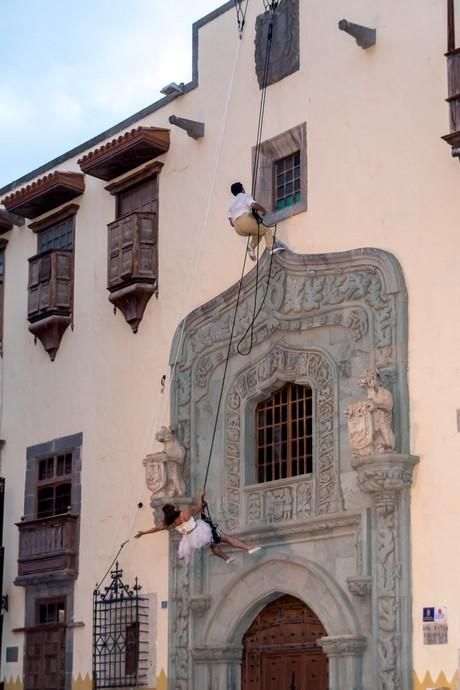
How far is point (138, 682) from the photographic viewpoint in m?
22.0

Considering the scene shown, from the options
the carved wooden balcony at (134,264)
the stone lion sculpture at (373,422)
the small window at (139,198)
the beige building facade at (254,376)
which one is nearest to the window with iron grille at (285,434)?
the beige building facade at (254,376)

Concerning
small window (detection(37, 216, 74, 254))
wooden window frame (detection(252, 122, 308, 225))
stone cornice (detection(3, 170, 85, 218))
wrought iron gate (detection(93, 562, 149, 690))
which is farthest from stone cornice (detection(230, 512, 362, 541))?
stone cornice (detection(3, 170, 85, 218))

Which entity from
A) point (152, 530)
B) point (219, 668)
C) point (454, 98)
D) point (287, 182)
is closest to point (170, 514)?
point (152, 530)

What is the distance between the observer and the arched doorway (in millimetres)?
19938

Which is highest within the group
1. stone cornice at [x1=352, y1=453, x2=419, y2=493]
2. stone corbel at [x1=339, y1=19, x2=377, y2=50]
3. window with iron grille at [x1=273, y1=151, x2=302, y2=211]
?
stone corbel at [x1=339, y1=19, x2=377, y2=50]

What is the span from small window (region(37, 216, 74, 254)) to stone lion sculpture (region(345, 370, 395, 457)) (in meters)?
8.88

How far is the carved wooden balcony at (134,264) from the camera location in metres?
23.6

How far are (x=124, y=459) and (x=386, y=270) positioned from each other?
6.38 metres

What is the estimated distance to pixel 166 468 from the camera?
2202 cm

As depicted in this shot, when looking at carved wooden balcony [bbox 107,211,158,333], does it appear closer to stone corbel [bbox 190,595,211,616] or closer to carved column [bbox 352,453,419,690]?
stone corbel [bbox 190,595,211,616]

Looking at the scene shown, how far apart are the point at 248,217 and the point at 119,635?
7.14m

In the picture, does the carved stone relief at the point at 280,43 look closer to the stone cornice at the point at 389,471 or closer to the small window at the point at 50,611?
the stone cornice at the point at 389,471

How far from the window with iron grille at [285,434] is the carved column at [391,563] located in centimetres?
193

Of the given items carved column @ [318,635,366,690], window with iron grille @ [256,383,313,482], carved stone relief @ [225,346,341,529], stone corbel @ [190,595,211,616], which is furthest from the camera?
stone corbel @ [190,595,211,616]
